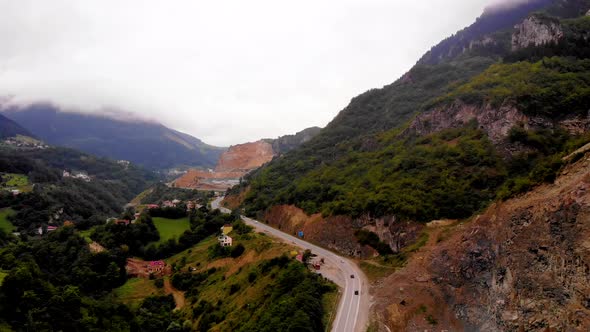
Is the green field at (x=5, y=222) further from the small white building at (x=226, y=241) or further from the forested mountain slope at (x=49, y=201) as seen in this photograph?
the small white building at (x=226, y=241)

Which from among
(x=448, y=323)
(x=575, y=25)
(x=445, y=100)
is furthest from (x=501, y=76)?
(x=448, y=323)

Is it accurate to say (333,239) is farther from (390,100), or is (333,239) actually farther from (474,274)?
(390,100)

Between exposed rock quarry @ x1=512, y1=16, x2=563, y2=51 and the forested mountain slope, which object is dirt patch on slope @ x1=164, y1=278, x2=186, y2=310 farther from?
exposed rock quarry @ x1=512, y1=16, x2=563, y2=51

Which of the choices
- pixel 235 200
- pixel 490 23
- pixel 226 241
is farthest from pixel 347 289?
pixel 490 23

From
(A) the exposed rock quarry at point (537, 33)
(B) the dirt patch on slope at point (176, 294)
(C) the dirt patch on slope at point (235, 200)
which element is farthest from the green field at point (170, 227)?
(A) the exposed rock quarry at point (537, 33)

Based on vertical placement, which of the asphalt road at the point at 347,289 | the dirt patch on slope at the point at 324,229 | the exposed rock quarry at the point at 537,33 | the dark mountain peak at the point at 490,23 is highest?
the dark mountain peak at the point at 490,23

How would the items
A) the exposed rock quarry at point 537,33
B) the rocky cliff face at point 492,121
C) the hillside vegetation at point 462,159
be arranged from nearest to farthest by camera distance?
the hillside vegetation at point 462,159 → the rocky cliff face at point 492,121 → the exposed rock quarry at point 537,33

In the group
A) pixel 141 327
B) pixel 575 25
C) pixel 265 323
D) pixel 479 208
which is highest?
pixel 575 25
